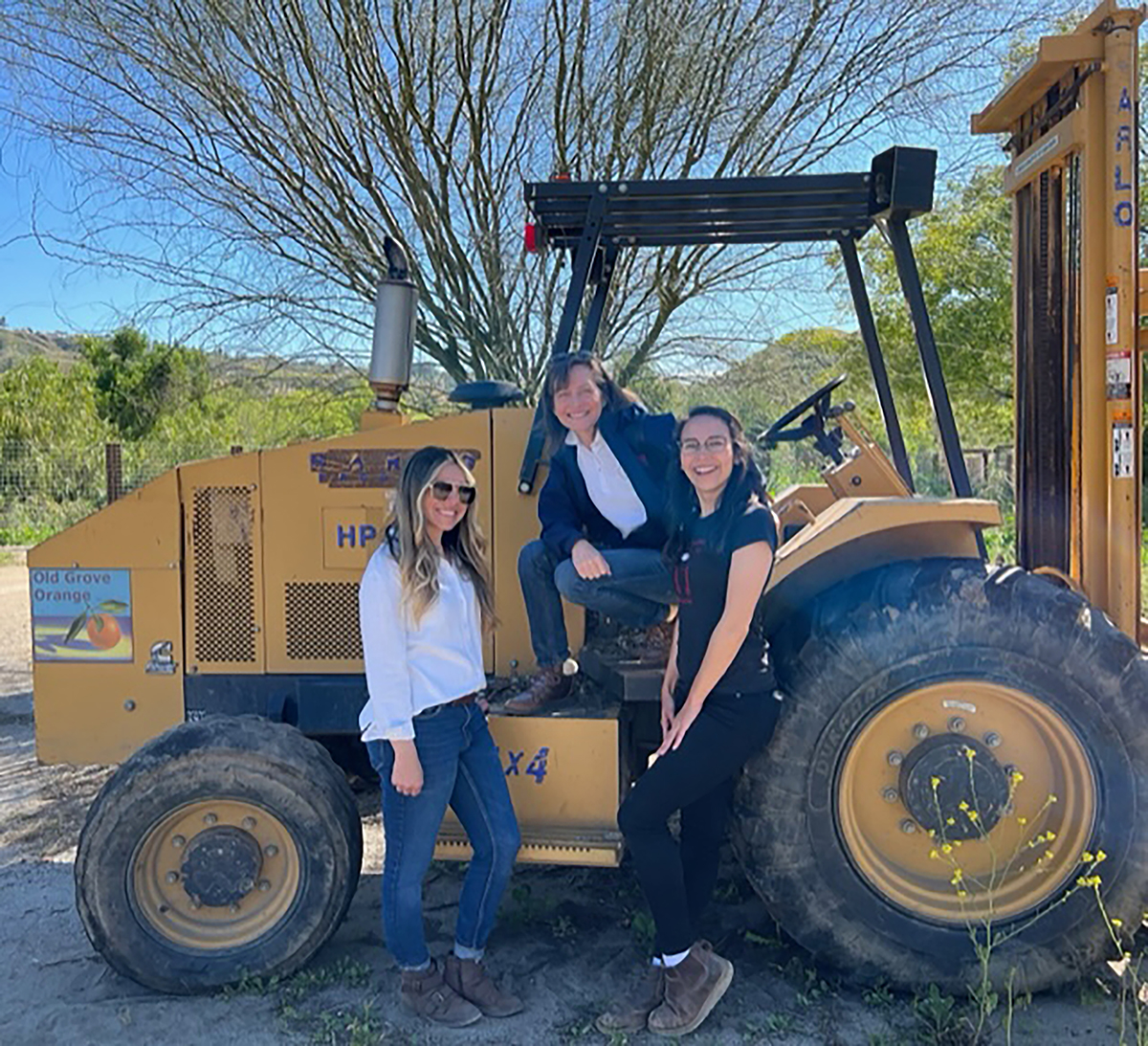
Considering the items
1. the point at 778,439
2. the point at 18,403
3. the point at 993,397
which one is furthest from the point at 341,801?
the point at 18,403

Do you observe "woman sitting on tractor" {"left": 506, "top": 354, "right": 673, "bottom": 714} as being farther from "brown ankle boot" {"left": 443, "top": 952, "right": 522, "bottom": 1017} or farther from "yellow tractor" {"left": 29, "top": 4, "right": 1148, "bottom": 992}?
"brown ankle boot" {"left": 443, "top": 952, "right": 522, "bottom": 1017}

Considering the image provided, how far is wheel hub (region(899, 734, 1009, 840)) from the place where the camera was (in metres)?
3.35

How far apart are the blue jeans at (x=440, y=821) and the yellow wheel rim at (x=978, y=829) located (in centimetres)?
113

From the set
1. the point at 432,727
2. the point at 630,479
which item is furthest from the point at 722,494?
the point at 432,727

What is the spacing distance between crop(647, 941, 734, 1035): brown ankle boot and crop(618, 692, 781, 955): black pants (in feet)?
0.22

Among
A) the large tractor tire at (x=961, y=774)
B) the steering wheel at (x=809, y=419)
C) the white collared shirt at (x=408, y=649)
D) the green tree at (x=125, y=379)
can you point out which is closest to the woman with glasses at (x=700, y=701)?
the large tractor tire at (x=961, y=774)

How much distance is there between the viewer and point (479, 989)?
335 cm

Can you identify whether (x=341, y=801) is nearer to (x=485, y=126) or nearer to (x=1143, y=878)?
(x=1143, y=878)


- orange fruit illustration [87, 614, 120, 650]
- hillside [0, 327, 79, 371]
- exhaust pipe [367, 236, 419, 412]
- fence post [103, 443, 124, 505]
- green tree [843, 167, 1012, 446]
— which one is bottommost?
orange fruit illustration [87, 614, 120, 650]

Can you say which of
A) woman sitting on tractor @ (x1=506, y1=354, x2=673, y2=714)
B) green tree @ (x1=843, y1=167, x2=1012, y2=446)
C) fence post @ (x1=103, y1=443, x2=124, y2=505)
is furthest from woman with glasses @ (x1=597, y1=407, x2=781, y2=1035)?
green tree @ (x1=843, y1=167, x2=1012, y2=446)

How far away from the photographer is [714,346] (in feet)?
28.2

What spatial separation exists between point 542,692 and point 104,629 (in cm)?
183

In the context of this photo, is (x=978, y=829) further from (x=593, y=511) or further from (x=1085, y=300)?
(x=1085, y=300)

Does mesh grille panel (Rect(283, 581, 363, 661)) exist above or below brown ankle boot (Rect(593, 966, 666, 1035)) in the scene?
above
